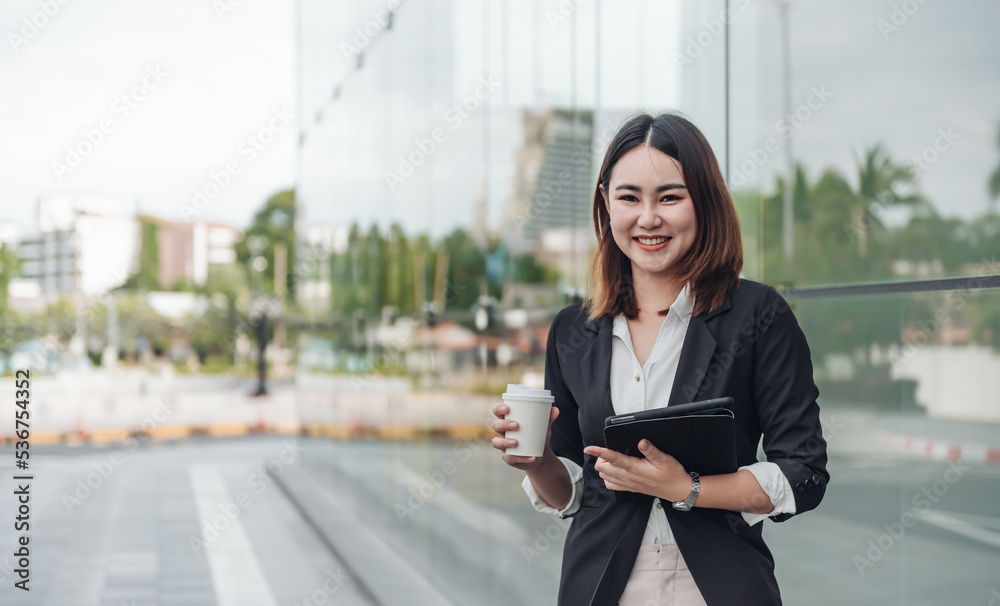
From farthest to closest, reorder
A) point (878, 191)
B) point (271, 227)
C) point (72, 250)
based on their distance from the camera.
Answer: point (271, 227) → point (72, 250) → point (878, 191)

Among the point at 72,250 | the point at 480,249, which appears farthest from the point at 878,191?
the point at 72,250

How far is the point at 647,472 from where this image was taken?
4.47 ft

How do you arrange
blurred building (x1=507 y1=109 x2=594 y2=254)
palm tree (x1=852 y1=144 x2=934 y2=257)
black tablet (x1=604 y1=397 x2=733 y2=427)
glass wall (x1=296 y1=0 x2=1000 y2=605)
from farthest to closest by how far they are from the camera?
blurred building (x1=507 y1=109 x2=594 y2=254), palm tree (x1=852 y1=144 x2=934 y2=257), glass wall (x1=296 y1=0 x2=1000 y2=605), black tablet (x1=604 y1=397 x2=733 y2=427)

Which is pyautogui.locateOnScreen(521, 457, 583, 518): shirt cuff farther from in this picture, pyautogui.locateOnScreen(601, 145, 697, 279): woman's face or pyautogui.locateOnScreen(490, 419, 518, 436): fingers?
pyautogui.locateOnScreen(601, 145, 697, 279): woman's face

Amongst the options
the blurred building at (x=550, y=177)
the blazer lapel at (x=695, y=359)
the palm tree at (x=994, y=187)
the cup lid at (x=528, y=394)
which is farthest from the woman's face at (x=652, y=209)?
the blurred building at (x=550, y=177)

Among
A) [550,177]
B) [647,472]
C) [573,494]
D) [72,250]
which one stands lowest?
→ [573,494]

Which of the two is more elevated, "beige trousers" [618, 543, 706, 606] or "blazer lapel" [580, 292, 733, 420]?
"blazer lapel" [580, 292, 733, 420]

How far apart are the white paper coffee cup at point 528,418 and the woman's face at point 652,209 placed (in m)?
0.30

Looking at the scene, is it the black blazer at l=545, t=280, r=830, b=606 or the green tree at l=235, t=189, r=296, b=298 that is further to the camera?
the green tree at l=235, t=189, r=296, b=298

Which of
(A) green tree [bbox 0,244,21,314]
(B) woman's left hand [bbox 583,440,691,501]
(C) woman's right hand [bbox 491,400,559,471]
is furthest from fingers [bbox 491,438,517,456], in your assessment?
(A) green tree [bbox 0,244,21,314]

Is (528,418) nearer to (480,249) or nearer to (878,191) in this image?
(878,191)

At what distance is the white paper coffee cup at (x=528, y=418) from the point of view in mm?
1474

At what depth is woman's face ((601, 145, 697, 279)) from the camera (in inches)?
59.1

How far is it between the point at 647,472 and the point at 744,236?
4.56 ft
